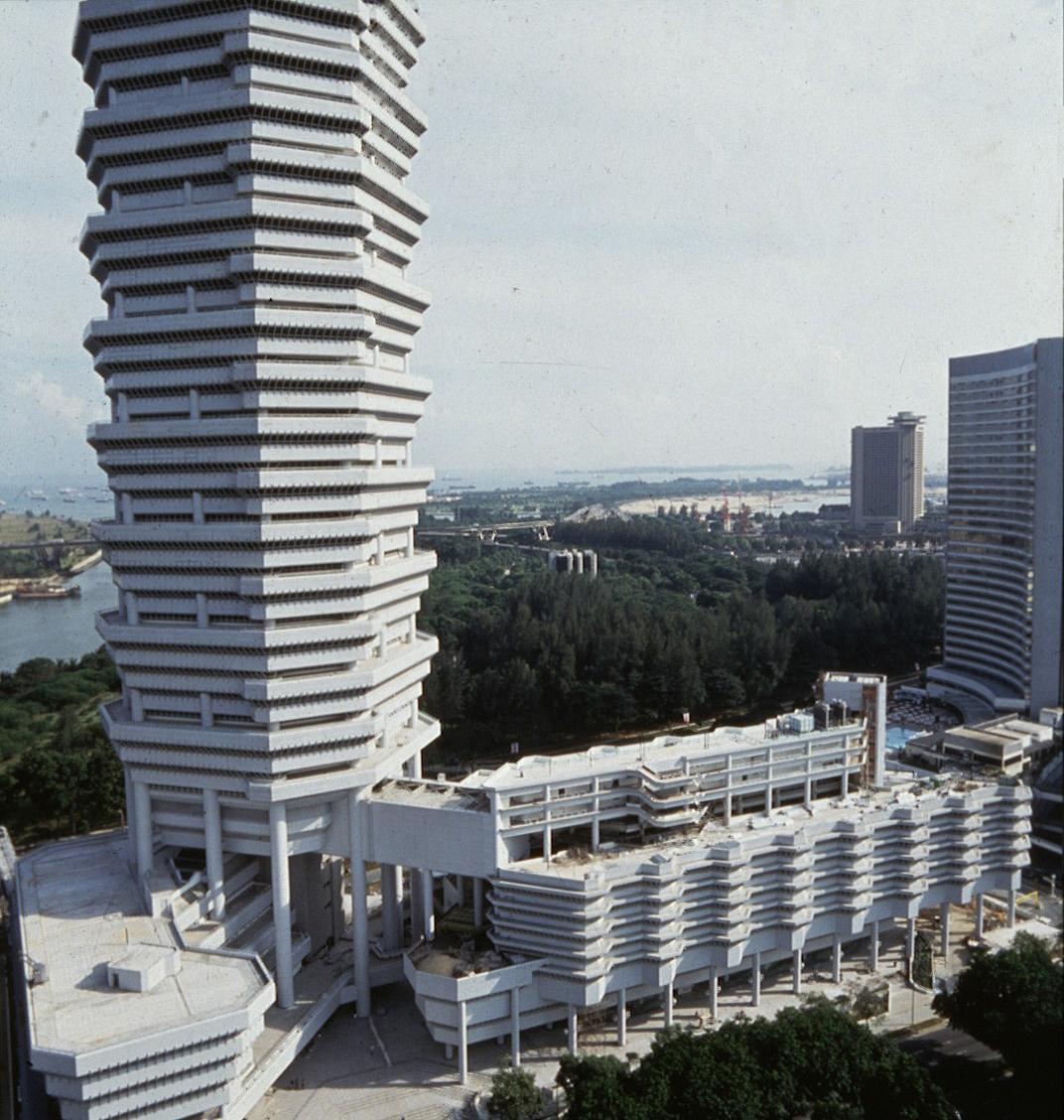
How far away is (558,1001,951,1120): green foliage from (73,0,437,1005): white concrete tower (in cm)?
1055

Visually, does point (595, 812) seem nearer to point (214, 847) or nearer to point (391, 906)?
point (391, 906)

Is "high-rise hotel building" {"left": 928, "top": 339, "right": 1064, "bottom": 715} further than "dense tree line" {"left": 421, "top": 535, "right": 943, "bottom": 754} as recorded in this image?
No

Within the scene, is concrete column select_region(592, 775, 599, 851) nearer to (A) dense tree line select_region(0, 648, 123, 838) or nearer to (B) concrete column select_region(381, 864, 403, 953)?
(B) concrete column select_region(381, 864, 403, 953)

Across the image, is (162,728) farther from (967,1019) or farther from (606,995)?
(967,1019)

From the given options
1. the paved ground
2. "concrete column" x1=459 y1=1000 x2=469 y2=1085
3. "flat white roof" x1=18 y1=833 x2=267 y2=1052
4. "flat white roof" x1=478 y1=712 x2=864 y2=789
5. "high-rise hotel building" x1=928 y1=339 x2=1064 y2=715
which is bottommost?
the paved ground

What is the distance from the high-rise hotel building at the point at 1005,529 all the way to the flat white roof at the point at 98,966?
37.7 meters

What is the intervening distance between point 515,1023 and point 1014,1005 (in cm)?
1312

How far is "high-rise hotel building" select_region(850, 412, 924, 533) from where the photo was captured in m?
135

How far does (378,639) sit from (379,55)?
60.8 feet

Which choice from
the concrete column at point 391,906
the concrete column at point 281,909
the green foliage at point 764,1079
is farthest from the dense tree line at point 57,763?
the green foliage at point 764,1079

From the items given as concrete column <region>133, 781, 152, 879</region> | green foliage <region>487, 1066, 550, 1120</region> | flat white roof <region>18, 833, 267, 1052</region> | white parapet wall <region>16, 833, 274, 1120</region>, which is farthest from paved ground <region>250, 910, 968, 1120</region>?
concrete column <region>133, 781, 152, 879</region>

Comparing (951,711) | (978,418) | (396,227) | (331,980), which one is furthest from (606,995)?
(978,418)

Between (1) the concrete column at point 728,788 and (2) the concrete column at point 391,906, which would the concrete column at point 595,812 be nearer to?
(1) the concrete column at point 728,788

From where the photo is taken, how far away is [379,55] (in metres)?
→ 30.2
